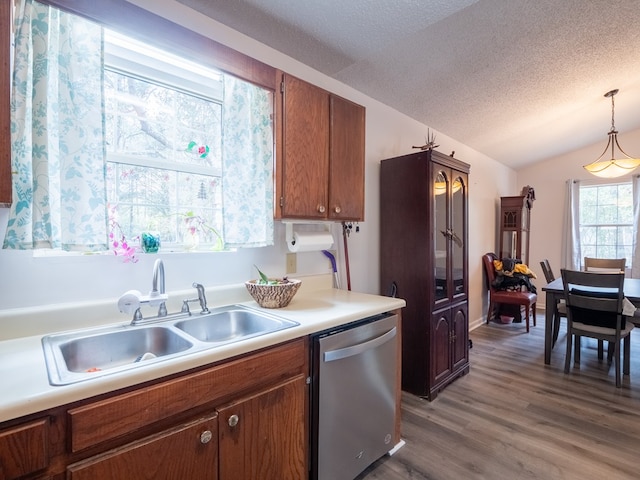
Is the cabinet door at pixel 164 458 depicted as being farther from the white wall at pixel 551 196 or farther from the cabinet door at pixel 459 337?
the white wall at pixel 551 196

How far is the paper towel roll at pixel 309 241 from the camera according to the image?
6.32 feet

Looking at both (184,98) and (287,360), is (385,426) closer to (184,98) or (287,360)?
(287,360)

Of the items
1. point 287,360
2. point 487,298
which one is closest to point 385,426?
point 287,360

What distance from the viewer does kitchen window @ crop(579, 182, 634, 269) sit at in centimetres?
477

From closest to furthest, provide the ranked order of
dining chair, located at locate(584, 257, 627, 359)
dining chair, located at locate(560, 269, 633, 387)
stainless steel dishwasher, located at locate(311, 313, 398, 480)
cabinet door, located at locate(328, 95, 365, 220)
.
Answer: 1. stainless steel dishwasher, located at locate(311, 313, 398, 480)
2. cabinet door, located at locate(328, 95, 365, 220)
3. dining chair, located at locate(560, 269, 633, 387)
4. dining chair, located at locate(584, 257, 627, 359)

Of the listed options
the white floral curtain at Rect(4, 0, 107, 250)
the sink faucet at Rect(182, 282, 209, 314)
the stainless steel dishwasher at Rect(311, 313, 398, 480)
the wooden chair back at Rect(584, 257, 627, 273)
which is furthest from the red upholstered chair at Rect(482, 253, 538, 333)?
the white floral curtain at Rect(4, 0, 107, 250)

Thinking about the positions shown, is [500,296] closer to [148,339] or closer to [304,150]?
[304,150]

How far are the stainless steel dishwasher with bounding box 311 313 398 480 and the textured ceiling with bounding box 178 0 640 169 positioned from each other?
1.57m

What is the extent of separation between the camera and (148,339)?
134 centimetres

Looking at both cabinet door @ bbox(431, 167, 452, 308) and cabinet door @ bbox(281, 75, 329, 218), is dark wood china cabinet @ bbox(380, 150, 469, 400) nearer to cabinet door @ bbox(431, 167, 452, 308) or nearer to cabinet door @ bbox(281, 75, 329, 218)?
cabinet door @ bbox(431, 167, 452, 308)

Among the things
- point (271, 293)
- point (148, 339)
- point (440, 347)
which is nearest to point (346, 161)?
point (271, 293)

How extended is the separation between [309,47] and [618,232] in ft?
17.8

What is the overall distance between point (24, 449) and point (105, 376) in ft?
0.64

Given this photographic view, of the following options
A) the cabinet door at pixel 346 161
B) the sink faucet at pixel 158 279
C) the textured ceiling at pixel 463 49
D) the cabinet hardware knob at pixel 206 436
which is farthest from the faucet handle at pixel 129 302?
the textured ceiling at pixel 463 49
